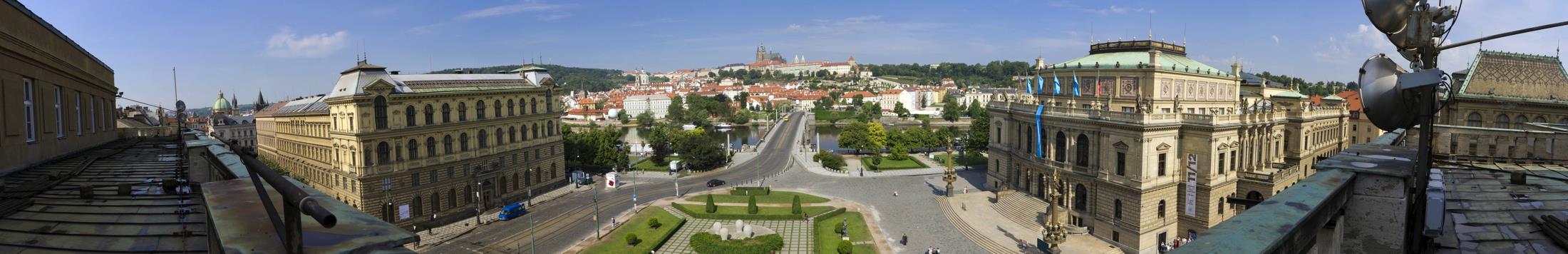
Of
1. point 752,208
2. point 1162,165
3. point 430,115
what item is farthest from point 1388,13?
point 430,115

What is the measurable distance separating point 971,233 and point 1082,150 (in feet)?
26.2

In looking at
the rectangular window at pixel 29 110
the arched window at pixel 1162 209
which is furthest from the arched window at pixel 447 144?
the arched window at pixel 1162 209

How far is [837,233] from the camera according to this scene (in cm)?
3825

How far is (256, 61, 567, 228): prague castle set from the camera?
38938mm

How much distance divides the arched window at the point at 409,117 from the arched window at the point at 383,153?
1641 millimetres

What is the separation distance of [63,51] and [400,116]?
28183mm

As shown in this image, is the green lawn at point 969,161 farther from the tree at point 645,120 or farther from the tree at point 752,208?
the tree at point 645,120

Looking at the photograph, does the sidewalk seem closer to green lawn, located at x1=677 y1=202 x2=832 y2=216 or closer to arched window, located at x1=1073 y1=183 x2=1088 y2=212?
green lawn, located at x1=677 y1=202 x2=832 y2=216

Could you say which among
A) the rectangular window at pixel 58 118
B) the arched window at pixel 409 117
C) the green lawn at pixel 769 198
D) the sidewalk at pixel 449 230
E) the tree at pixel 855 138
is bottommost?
the sidewalk at pixel 449 230

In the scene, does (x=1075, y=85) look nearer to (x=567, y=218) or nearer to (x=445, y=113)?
(x=567, y=218)

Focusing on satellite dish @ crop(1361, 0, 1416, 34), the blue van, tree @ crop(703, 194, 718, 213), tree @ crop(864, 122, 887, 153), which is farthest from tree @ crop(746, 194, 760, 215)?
satellite dish @ crop(1361, 0, 1416, 34)

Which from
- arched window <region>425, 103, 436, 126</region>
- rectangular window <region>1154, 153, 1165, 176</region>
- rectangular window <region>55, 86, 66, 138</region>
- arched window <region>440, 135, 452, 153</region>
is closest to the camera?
rectangular window <region>55, 86, 66, 138</region>

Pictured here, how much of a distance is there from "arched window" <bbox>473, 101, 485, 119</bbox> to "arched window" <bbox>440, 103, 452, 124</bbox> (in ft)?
6.61

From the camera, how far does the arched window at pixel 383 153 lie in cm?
3934
